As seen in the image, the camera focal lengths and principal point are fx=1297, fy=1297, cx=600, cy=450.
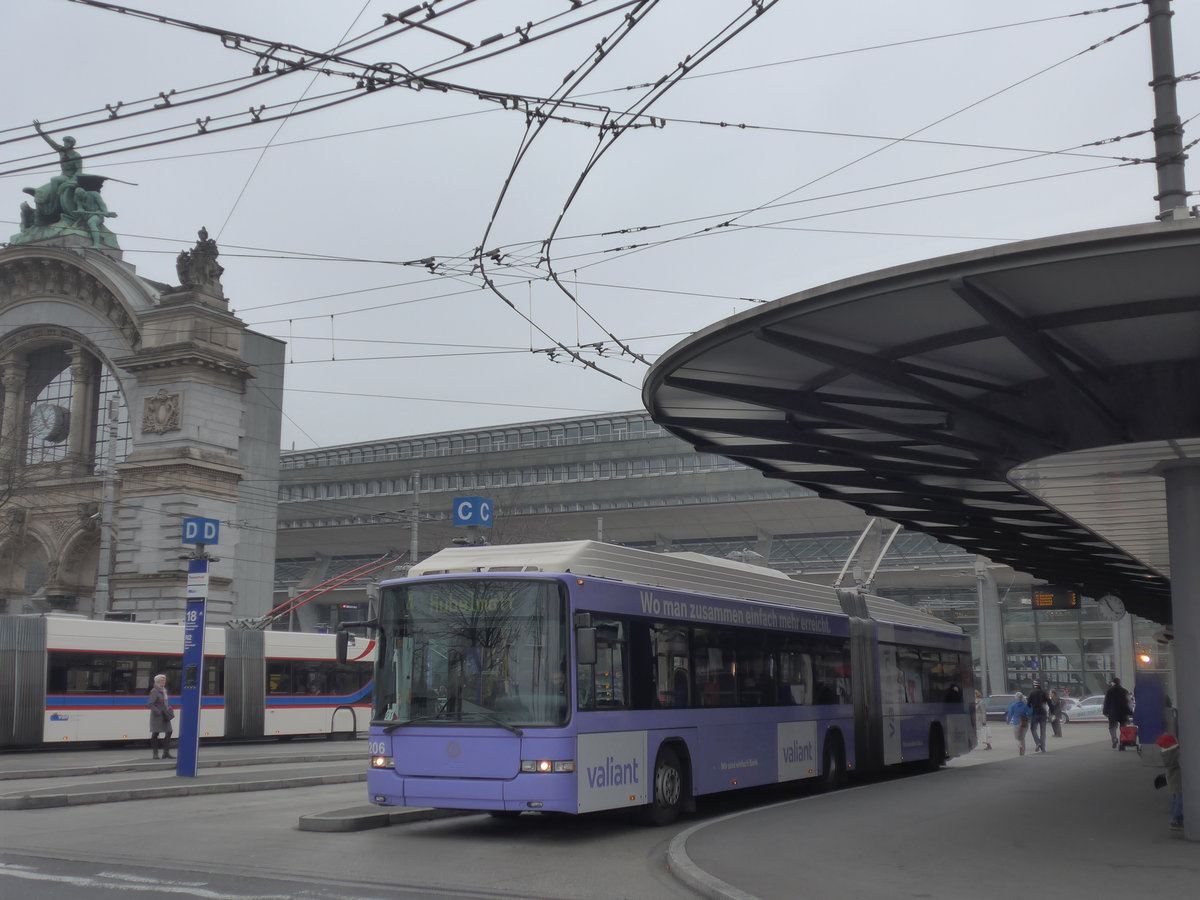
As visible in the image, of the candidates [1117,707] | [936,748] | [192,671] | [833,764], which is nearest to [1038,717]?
[1117,707]

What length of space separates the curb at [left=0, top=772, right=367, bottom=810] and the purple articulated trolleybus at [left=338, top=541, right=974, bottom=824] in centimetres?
502

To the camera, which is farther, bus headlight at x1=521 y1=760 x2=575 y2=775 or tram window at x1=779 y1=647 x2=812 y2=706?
tram window at x1=779 y1=647 x2=812 y2=706

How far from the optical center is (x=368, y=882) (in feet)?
32.7

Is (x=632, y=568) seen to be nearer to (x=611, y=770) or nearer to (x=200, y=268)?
(x=611, y=770)

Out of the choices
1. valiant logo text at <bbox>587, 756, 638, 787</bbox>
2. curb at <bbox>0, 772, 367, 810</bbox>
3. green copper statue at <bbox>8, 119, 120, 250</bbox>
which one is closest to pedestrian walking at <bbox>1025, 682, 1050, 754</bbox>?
curb at <bbox>0, 772, 367, 810</bbox>

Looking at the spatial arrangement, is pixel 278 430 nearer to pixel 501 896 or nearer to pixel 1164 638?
pixel 1164 638

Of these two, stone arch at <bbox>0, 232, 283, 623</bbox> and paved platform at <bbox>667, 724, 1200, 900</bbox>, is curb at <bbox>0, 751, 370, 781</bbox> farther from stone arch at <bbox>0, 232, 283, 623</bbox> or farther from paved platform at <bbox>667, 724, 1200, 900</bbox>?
stone arch at <bbox>0, 232, 283, 623</bbox>

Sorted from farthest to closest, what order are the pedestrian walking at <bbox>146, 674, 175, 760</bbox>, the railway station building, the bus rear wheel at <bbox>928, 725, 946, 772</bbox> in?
the railway station building < the pedestrian walking at <bbox>146, 674, 175, 760</bbox> < the bus rear wheel at <bbox>928, 725, 946, 772</bbox>

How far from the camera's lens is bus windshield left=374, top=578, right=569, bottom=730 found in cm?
1246

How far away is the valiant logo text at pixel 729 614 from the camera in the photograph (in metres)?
14.2

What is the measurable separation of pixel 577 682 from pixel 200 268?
36486 millimetres

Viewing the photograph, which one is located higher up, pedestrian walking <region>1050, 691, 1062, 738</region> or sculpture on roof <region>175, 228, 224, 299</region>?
sculpture on roof <region>175, 228, 224, 299</region>

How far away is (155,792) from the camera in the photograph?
57.7 feet

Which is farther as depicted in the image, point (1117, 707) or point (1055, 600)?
point (1117, 707)
